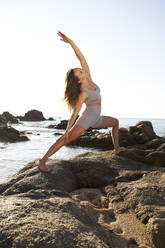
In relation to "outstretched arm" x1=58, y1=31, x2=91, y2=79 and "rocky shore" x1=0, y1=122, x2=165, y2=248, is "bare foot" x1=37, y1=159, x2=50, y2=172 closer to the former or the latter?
"rocky shore" x1=0, y1=122, x2=165, y2=248

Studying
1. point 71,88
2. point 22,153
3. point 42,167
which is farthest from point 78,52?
point 22,153

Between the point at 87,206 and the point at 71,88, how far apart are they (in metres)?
1.90

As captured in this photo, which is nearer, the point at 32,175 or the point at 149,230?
the point at 149,230

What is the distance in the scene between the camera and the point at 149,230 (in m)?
2.24

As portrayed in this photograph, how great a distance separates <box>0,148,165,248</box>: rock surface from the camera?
1632 millimetres

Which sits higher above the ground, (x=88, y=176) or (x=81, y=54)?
(x=81, y=54)

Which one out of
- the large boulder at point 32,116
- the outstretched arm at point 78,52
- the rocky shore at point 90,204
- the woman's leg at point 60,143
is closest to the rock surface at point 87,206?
the rocky shore at point 90,204

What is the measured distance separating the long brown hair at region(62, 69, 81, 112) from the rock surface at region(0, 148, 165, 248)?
1064 millimetres

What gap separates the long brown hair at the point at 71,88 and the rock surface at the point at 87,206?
A: 1.06 metres

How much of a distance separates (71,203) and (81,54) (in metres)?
2.76

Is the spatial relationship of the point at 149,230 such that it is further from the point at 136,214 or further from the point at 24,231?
the point at 24,231

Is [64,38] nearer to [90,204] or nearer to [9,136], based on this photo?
[90,204]

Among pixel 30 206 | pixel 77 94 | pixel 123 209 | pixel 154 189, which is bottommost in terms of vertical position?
pixel 123 209

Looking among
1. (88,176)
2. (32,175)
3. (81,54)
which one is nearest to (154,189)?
(88,176)
